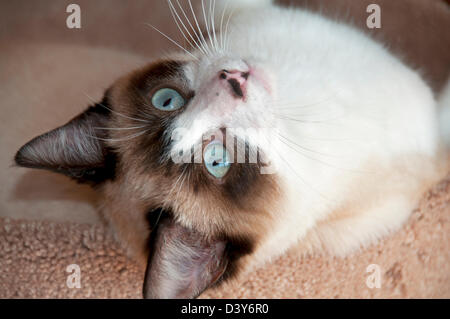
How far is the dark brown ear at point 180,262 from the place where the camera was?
98 centimetres

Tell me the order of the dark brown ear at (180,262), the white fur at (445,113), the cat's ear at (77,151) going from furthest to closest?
the white fur at (445,113) → the cat's ear at (77,151) → the dark brown ear at (180,262)

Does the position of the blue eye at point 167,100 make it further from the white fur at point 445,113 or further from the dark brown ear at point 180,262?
the white fur at point 445,113

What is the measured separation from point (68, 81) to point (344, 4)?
115 cm

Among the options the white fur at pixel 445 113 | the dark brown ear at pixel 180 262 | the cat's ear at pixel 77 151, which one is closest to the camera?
the dark brown ear at pixel 180 262

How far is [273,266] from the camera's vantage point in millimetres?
1530

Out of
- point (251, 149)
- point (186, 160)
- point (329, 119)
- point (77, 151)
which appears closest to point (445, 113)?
point (329, 119)

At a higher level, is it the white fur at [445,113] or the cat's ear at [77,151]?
the white fur at [445,113]

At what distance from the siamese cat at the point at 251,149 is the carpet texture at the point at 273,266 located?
0.10 metres

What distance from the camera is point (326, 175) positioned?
126 centimetres

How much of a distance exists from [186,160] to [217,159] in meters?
0.08

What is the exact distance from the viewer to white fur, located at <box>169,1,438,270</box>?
3.87ft

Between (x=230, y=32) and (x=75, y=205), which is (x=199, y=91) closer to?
(x=230, y=32)

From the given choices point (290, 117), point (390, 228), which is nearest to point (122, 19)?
point (290, 117)

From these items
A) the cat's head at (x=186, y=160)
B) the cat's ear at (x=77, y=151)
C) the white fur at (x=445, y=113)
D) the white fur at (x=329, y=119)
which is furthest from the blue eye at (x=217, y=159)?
the white fur at (x=445, y=113)
